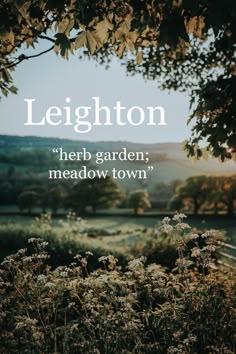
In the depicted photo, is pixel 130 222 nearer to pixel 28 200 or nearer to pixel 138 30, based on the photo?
pixel 28 200

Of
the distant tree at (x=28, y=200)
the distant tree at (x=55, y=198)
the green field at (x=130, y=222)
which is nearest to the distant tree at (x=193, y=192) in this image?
the green field at (x=130, y=222)

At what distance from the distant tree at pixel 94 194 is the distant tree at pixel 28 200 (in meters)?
1.05

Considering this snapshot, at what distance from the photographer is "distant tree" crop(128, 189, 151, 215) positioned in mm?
16797

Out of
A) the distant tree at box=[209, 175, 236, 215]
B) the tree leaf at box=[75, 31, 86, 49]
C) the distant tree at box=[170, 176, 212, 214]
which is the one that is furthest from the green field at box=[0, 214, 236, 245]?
the tree leaf at box=[75, 31, 86, 49]

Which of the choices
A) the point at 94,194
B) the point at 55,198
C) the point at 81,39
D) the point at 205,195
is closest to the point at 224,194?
the point at 205,195

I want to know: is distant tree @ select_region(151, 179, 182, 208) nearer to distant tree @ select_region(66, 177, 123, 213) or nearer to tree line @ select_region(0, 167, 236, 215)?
tree line @ select_region(0, 167, 236, 215)

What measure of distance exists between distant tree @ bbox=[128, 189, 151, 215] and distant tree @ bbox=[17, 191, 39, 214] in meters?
2.90

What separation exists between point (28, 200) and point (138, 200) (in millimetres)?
3378

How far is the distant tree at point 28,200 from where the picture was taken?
16672 mm

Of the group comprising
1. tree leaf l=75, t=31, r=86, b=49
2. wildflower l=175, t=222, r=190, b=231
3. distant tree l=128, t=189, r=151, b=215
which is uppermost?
tree leaf l=75, t=31, r=86, b=49

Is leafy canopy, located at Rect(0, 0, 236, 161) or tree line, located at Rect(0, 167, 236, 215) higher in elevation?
leafy canopy, located at Rect(0, 0, 236, 161)

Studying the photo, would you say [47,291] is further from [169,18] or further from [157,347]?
[169,18]

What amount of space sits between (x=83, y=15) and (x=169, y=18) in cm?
72

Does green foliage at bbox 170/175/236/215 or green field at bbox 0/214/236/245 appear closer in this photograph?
green field at bbox 0/214/236/245
